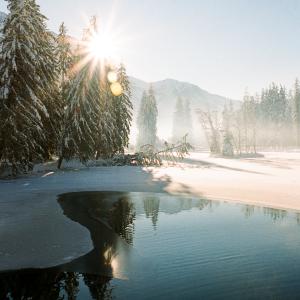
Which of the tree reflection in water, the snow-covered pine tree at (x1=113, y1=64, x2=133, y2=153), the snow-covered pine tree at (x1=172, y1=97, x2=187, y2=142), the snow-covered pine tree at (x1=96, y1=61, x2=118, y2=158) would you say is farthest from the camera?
the snow-covered pine tree at (x1=172, y1=97, x2=187, y2=142)

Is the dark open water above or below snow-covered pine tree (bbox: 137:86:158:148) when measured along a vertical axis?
below

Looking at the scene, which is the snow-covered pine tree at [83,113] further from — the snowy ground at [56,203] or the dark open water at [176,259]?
the dark open water at [176,259]

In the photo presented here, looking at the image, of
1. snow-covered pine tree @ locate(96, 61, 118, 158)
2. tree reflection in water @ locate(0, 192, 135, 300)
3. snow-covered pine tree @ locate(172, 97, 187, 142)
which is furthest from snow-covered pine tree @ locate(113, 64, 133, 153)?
snow-covered pine tree @ locate(172, 97, 187, 142)

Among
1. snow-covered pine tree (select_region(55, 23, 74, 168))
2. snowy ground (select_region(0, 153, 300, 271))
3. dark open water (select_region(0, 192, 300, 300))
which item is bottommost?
dark open water (select_region(0, 192, 300, 300))

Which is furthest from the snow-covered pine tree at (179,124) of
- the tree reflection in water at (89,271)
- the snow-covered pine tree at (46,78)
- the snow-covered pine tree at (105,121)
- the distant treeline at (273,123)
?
the tree reflection in water at (89,271)

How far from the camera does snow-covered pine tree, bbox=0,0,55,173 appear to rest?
76.7 ft

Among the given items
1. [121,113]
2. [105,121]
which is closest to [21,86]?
[105,121]

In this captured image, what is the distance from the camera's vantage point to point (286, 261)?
925 centimetres

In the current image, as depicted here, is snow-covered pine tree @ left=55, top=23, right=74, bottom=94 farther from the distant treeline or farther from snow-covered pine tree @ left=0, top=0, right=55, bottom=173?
the distant treeline

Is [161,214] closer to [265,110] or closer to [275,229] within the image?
[275,229]

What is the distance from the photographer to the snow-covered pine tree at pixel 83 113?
32.2 meters

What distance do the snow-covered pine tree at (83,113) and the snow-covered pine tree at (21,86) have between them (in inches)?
239

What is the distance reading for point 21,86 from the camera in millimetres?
24703

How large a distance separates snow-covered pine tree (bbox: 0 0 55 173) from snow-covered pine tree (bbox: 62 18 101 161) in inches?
239
